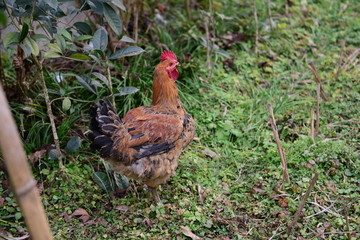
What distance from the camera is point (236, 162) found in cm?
445

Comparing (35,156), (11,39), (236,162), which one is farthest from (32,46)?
(236,162)

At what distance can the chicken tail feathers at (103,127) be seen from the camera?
3.51 meters

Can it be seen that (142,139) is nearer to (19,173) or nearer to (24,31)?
(24,31)

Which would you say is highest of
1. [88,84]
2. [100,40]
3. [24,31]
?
[24,31]

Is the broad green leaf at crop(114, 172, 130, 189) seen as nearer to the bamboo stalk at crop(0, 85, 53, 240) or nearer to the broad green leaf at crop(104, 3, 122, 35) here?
the broad green leaf at crop(104, 3, 122, 35)

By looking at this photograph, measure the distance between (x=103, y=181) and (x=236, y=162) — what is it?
1317mm

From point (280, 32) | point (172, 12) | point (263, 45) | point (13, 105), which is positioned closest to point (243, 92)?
point (263, 45)

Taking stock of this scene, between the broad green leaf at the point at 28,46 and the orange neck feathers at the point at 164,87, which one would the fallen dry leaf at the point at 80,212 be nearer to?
the orange neck feathers at the point at 164,87

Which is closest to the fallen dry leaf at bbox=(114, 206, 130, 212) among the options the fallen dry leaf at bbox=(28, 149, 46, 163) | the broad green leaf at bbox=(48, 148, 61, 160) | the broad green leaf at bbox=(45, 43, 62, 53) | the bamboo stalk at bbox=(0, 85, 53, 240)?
the broad green leaf at bbox=(48, 148, 61, 160)

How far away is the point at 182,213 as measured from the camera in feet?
12.3

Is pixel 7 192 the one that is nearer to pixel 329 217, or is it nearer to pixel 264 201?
pixel 264 201

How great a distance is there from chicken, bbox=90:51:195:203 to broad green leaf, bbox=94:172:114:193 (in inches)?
14.8

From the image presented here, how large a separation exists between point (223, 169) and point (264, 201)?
64 centimetres

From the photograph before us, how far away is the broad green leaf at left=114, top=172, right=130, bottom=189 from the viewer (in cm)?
402
